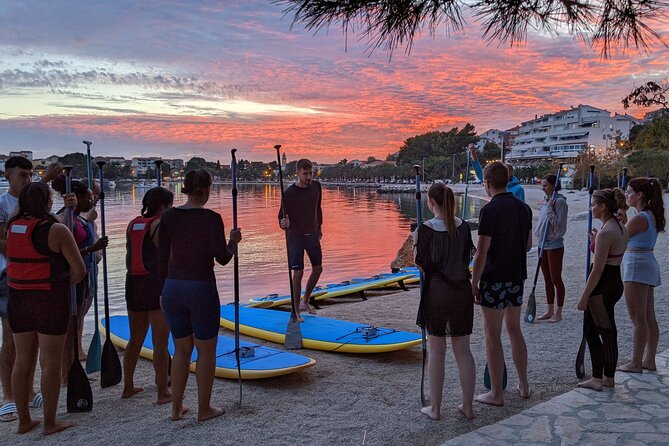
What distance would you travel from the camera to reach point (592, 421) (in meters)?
4.11

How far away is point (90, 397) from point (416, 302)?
607cm

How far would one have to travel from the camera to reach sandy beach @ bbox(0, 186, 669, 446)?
13.5 ft

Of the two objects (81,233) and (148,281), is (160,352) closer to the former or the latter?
(148,281)

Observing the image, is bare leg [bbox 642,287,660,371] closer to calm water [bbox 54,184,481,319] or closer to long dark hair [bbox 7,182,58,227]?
calm water [bbox 54,184,481,319]

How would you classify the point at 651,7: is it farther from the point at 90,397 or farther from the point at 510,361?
the point at 90,397

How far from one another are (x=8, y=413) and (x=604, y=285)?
516 centimetres

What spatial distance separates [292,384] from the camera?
5422mm

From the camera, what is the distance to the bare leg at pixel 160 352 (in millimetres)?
4711

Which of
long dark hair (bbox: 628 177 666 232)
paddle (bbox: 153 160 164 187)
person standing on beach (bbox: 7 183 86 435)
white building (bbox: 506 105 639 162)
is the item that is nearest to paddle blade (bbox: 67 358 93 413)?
person standing on beach (bbox: 7 183 86 435)

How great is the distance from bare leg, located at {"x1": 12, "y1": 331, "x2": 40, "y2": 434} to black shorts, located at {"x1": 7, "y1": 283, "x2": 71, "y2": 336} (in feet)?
0.24

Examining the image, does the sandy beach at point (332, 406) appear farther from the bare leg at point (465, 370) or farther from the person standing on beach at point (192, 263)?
the person standing on beach at point (192, 263)

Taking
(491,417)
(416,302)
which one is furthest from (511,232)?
(416,302)

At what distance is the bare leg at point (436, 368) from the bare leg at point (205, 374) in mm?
1675

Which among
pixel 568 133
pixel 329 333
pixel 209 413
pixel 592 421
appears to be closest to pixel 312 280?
pixel 329 333
